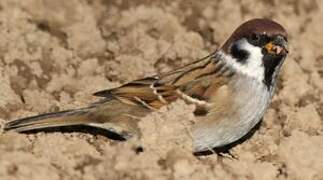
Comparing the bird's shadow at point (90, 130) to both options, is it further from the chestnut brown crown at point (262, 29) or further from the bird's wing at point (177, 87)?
the chestnut brown crown at point (262, 29)

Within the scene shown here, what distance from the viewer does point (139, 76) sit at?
6.50 m

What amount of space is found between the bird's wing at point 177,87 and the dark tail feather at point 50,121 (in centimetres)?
20

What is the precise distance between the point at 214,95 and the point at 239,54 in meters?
0.31

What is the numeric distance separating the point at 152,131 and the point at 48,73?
1.14m

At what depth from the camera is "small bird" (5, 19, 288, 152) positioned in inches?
220

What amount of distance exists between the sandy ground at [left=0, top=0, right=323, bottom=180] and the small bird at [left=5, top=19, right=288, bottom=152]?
0.31 ft

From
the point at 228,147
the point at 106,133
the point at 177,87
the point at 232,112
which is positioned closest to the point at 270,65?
the point at 232,112

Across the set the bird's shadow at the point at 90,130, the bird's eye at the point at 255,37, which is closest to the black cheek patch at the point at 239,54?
the bird's eye at the point at 255,37

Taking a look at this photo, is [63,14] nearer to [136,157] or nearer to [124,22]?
[124,22]

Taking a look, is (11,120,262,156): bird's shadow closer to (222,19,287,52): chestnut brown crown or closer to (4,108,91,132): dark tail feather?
(4,108,91,132): dark tail feather

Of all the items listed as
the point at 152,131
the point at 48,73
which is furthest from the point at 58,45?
the point at 152,131

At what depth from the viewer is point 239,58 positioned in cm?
571

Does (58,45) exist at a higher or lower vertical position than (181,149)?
higher

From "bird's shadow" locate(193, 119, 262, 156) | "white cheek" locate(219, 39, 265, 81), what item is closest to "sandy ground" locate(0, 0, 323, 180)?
"bird's shadow" locate(193, 119, 262, 156)
